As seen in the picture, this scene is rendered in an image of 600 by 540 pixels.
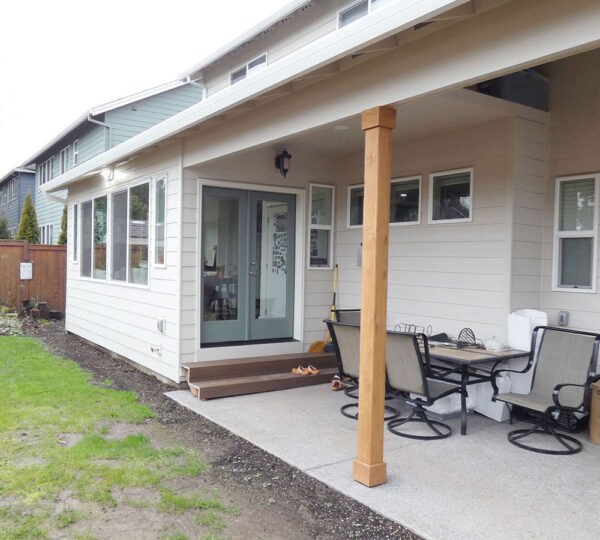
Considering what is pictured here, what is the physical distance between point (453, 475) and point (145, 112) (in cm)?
1323

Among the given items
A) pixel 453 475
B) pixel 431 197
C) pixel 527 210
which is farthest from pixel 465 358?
pixel 431 197

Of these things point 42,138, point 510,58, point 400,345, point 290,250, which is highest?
point 42,138

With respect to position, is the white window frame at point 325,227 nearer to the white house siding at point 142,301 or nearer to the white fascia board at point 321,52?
the white house siding at point 142,301

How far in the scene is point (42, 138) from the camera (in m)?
21.6

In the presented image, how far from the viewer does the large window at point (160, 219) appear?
612cm

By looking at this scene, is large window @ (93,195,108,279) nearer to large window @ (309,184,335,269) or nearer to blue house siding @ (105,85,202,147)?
large window @ (309,184,335,269)

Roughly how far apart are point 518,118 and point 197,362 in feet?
12.8

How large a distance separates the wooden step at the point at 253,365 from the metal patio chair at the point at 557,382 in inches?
85.9

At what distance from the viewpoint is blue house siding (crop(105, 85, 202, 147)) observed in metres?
13.9

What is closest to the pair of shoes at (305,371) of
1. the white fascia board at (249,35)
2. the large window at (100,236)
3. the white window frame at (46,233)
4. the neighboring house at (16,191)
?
the large window at (100,236)

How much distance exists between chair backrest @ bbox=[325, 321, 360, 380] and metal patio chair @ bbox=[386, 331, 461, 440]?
1.09 ft

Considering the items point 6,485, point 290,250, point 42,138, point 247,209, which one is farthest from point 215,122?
point 42,138

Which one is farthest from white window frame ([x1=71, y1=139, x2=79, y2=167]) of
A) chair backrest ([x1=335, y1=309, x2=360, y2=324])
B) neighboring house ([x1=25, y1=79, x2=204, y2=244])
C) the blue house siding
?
chair backrest ([x1=335, y1=309, x2=360, y2=324])

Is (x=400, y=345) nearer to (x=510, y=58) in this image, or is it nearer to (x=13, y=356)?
(x=510, y=58)
